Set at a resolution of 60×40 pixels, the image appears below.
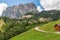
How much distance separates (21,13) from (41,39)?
5404 centimetres

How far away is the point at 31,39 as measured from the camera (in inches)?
1310

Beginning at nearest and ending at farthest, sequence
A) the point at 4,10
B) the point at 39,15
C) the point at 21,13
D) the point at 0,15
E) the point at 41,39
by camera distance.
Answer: the point at 41,39, the point at 0,15, the point at 4,10, the point at 39,15, the point at 21,13

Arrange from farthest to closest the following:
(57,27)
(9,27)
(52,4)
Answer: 1. (52,4)
2. (9,27)
3. (57,27)

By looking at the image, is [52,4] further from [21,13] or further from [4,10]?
[21,13]

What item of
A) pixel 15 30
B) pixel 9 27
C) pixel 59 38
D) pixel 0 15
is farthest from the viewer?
pixel 0 15

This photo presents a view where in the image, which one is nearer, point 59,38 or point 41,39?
point 59,38

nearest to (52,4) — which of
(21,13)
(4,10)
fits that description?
(4,10)

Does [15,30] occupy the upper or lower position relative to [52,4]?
lower

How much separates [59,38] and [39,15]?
50643 mm

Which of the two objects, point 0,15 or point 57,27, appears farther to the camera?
point 0,15

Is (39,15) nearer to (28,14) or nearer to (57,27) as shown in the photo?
(28,14)

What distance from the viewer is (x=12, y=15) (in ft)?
229

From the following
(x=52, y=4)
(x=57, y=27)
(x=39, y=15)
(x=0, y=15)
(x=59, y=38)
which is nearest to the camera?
(x=59, y=38)

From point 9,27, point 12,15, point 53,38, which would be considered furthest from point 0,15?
point 53,38
